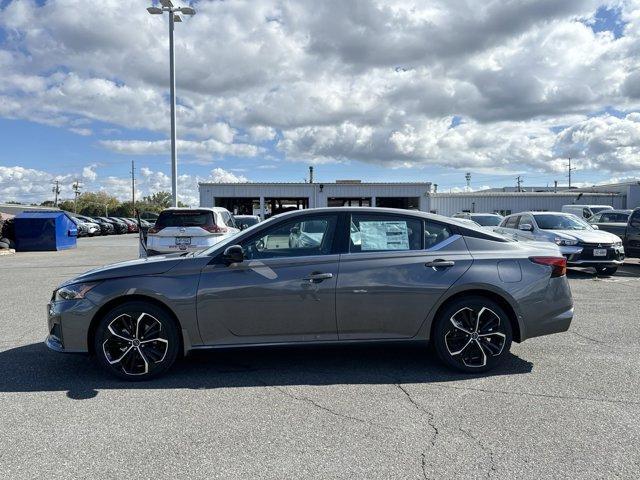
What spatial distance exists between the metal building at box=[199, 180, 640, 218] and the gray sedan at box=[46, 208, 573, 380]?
32587mm

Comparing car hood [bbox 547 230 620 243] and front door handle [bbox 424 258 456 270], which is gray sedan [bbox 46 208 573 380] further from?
car hood [bbox 547 230 620 243]

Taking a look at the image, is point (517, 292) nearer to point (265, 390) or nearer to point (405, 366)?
point (405, 366)

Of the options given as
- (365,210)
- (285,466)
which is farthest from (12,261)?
(285,466)

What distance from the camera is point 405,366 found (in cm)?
488

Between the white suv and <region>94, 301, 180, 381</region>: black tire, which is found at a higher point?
the white suv

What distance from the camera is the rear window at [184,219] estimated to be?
1009 cm

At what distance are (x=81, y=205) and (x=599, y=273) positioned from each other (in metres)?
101

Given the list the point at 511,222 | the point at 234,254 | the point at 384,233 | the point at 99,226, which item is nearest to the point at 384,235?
the point at 384,233

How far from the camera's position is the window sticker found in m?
4.71

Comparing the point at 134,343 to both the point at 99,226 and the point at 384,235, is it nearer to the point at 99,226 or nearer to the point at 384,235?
the point at 384,235

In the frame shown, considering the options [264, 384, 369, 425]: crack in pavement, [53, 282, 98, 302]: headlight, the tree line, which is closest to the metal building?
[53, 282, 98, 302]: headlight

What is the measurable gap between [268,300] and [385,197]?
34.9m

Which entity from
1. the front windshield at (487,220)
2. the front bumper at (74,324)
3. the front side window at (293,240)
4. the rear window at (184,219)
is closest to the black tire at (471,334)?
the front side window at (293,240)

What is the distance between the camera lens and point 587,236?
11.6m
